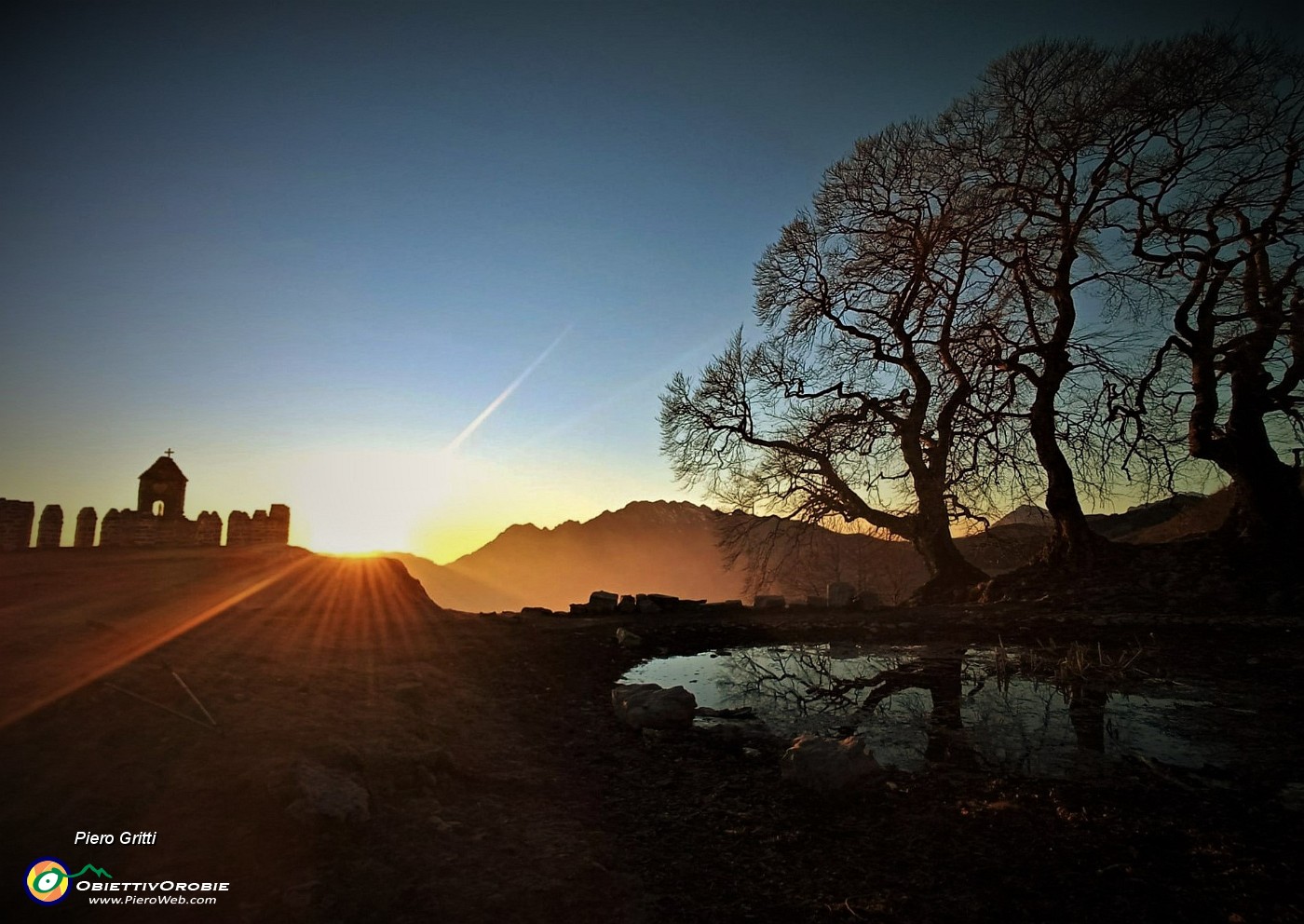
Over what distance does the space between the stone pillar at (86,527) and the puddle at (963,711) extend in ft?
57.9

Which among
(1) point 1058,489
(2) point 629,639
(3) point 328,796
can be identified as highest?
(1) point 1058,489

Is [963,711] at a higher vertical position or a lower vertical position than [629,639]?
lower

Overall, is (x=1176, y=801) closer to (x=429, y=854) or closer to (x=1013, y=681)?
(x=1013, y=681)

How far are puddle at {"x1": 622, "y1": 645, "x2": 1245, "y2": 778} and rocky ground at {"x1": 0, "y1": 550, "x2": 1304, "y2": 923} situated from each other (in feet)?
1.13

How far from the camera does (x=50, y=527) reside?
1605 cm

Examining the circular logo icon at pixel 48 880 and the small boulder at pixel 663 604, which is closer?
the circular logo icon at pixel 48 880

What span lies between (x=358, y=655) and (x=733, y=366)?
39.3ft

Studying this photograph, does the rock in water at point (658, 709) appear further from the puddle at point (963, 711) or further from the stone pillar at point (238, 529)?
the stone pillar at point (238, 529)

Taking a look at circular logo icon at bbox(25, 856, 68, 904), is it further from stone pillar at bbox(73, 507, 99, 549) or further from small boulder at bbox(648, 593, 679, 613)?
stone pillar at bbox(73, 507, 99, 549)

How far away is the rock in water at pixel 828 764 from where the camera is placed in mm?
3814

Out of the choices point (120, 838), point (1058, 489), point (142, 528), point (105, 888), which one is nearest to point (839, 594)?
point (1058, 489)

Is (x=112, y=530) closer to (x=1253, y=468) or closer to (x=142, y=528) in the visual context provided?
(x=142, y=528)

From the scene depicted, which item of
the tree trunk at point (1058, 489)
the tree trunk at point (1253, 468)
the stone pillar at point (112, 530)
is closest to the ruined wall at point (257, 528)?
the stone pillar at point (112, 530)

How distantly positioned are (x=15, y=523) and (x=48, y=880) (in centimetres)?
1881
